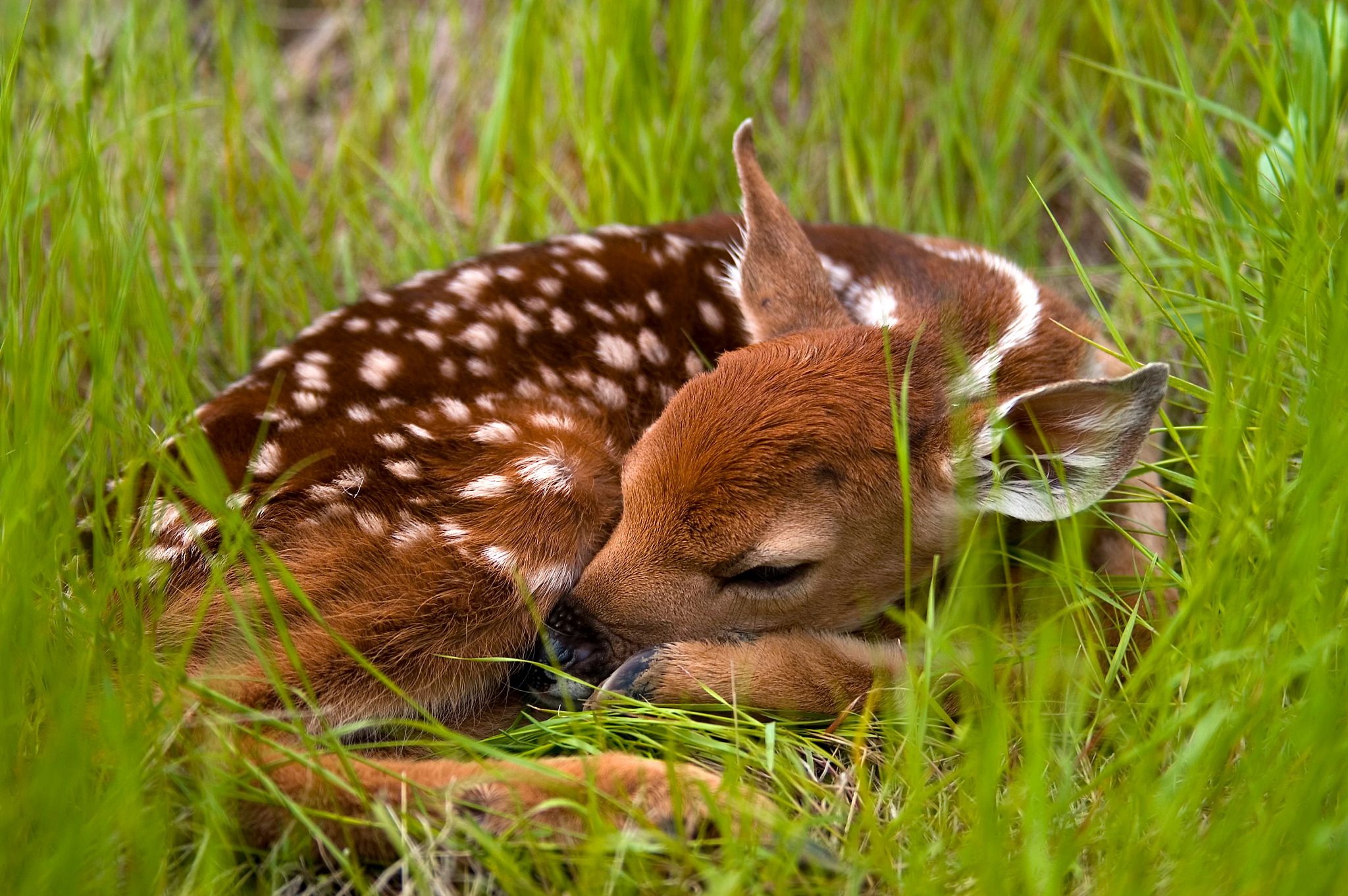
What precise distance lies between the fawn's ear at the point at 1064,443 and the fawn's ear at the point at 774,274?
580 millimetres

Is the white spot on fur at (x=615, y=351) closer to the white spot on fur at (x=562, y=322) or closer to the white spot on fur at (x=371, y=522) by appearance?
the white spot on fur at (x=562, y=322)

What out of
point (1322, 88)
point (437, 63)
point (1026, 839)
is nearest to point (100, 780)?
point (1026, 839)

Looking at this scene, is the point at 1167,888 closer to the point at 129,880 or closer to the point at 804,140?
the point at 129,880

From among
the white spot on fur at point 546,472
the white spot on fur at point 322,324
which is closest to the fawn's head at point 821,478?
the white spot on fur at point 546,472

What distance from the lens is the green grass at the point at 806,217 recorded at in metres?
1.90

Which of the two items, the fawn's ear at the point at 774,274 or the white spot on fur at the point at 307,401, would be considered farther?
the fawn's ear at the point at 774,274

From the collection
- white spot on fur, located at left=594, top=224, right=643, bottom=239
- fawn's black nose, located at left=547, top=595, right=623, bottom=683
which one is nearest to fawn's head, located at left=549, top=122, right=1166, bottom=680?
fawn's black nose, located at left=547, top=595, right=623, bottom=683

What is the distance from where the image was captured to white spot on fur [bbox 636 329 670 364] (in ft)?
9.98

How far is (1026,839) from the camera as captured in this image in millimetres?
1812

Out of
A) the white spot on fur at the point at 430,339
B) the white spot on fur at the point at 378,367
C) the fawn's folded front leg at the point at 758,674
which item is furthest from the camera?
the white spot on fur at the point at 430,339

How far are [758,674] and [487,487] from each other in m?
0.67

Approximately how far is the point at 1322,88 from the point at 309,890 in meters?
2.93

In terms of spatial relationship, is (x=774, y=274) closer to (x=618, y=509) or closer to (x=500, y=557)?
(x=618, y=509)

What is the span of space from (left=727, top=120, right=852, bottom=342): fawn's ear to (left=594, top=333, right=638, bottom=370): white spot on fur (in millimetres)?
298
